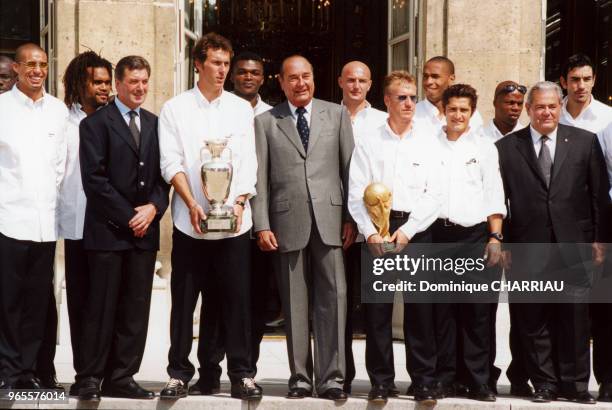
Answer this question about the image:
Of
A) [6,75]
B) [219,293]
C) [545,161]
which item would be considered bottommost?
[219,293]

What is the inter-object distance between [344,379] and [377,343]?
0.35m

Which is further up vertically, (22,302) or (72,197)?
(72,197)

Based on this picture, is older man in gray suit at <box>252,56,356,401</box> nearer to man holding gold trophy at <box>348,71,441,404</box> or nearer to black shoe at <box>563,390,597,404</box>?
man holding gold trophy at <box>348,71,441,404</box>

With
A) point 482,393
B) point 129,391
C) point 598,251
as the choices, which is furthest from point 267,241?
point 598,251

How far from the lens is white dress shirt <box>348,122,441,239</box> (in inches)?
320

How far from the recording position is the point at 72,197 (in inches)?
330

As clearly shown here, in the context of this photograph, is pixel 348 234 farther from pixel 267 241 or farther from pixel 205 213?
pixel 205 213

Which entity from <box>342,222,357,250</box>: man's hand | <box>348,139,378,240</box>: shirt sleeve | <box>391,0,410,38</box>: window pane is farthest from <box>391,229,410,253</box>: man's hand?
<box>391,0,410,38</box>: window pane

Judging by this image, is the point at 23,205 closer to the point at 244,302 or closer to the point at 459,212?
the point at 244,302

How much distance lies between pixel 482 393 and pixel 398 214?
1.30 meters

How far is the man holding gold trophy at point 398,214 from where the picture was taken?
8109 millimetres

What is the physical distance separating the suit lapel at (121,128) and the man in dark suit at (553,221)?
99.6 inches

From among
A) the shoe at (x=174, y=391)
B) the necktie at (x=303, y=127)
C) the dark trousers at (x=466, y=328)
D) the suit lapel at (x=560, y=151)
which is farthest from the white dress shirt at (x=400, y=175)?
the shoe at (x=174, y=391)

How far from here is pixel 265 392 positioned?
8484 millimetres
